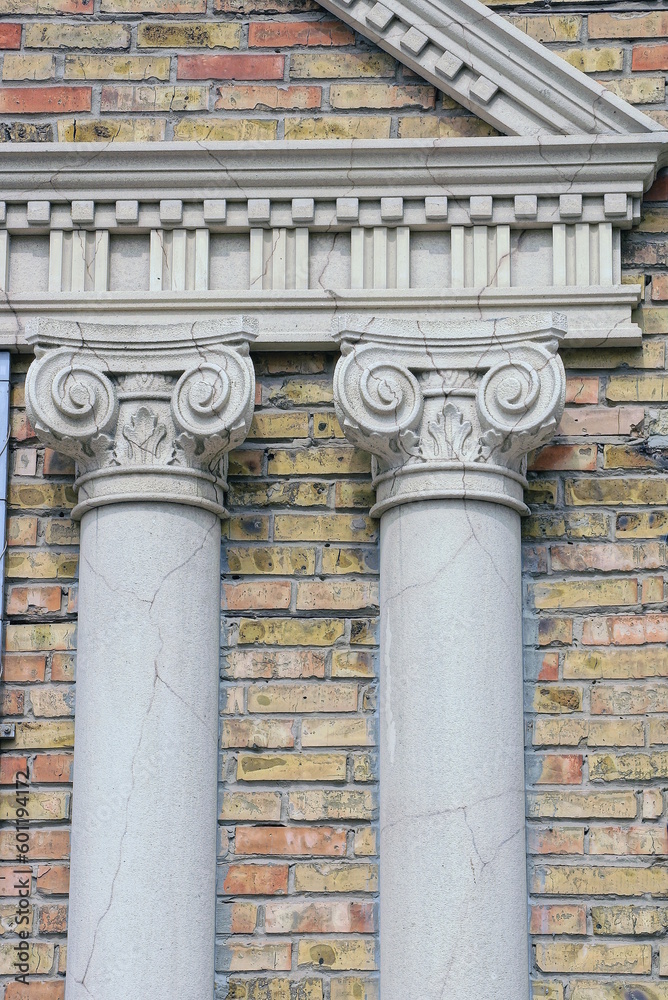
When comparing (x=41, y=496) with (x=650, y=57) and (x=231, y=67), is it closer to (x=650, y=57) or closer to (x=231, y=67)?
(x=231, y=67)

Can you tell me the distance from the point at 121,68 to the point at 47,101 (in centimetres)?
24

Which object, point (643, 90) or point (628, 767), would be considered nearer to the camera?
point (628, 767)

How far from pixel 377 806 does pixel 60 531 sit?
1.17 metres

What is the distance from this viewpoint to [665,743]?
15.5 feet

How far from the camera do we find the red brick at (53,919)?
15.4ft

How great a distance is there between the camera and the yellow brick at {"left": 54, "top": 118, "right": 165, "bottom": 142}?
17.0ft

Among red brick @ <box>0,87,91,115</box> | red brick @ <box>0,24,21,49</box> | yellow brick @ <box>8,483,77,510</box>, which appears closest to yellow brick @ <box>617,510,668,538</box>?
yellow brick @ <box>8,483,77,510</box>

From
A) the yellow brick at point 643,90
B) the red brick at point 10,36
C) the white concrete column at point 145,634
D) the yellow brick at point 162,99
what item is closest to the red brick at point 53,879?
the white concrete column at point 145,634

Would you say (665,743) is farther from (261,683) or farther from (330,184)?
(330,184)

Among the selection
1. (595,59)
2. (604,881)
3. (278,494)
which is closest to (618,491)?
(278,494)

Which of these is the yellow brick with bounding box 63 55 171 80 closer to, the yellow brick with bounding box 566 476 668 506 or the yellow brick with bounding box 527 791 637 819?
the yellow brick with bounding box 566 476 668 506

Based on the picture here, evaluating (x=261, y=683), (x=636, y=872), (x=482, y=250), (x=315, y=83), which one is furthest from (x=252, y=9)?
(x=636, y=872)

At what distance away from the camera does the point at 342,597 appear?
4859mm

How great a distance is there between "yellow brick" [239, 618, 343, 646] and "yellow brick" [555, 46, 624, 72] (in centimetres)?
178
